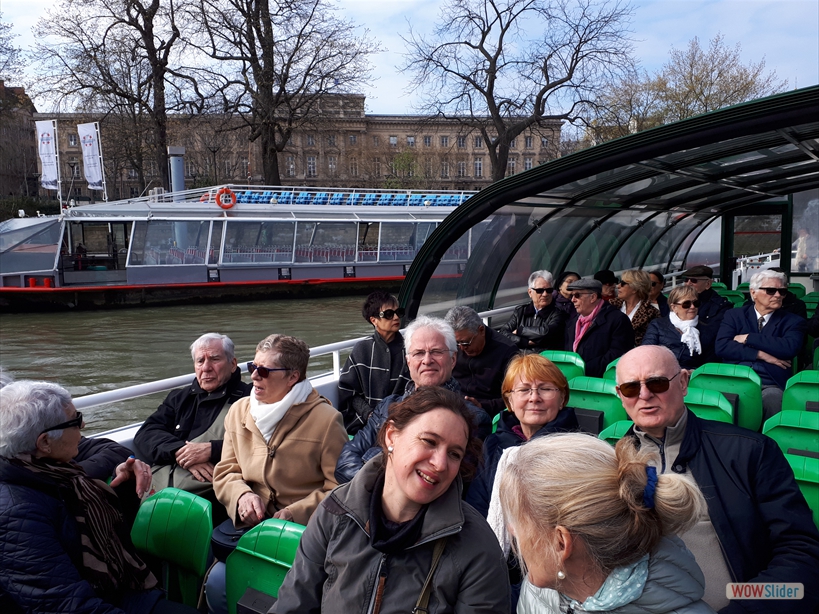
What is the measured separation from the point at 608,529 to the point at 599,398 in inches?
120

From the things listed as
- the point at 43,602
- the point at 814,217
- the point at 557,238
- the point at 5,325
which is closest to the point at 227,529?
the point at 43,602

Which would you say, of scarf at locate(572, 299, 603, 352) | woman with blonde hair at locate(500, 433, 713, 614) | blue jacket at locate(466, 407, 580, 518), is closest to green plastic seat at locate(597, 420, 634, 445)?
blue jacket at locate(466, 407, 580, 518)

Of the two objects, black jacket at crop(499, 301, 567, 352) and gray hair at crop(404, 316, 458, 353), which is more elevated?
gray hair at crop(404, 316, 458, 353)

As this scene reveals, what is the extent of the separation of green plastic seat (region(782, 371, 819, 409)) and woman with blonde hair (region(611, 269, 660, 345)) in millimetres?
2149

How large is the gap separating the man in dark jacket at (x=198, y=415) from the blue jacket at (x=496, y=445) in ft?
5.52

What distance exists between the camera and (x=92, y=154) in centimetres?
2294

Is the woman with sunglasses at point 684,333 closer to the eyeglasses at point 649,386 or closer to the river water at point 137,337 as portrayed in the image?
the eyeglasses at point 649,386

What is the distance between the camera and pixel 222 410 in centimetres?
403

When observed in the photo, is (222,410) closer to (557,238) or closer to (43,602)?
(43,602)

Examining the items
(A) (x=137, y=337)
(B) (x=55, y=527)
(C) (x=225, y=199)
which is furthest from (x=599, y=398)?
(C) (x=225, y=199)

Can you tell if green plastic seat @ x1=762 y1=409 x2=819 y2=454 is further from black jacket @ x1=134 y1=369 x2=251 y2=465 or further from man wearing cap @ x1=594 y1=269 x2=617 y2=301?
man wearing cap @ x1=594 y1=269 x2=617 y2=301

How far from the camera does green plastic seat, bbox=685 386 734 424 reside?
150 inches

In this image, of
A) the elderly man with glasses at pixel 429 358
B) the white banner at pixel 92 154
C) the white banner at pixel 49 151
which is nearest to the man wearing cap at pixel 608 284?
the elderly man with glasses at pixel 429 358

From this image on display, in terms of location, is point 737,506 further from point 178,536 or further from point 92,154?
point 92,154
